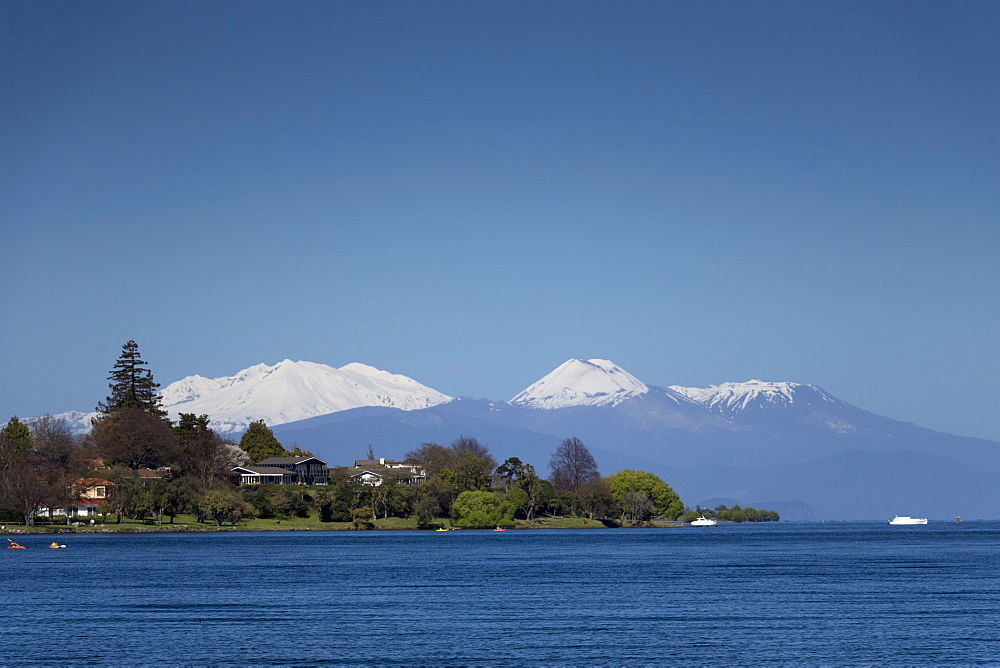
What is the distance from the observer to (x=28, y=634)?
55.7 meters

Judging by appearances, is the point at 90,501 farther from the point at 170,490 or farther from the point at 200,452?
the point at 200,452

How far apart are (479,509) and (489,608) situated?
402 feet

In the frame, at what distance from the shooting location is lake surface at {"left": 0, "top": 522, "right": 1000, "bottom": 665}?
166 feet

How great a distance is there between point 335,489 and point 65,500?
40.0 meters

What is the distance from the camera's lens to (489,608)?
219 ft

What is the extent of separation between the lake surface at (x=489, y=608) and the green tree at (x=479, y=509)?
69.2 m

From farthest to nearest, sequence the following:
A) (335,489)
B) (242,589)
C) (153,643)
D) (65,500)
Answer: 1. (335,489)
2. (65,500)
3. (242,589)
4. (153,643)

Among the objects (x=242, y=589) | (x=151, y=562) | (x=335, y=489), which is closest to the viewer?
(x=242, y=589)

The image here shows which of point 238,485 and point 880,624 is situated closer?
point 880,624

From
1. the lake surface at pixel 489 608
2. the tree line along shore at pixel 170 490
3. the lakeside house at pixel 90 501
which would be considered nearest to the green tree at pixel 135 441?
the tree line along shore at pixel 170 490

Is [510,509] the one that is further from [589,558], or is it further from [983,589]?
[983,589]

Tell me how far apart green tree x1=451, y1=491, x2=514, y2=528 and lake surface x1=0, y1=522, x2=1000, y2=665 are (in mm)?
69168

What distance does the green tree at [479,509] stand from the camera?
18850 centimetres

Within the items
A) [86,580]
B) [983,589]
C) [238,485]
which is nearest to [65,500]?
[238,485]
